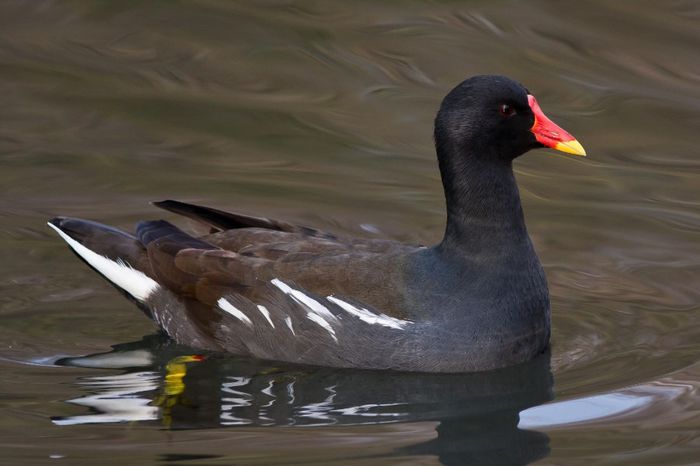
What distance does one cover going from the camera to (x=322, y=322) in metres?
6.73

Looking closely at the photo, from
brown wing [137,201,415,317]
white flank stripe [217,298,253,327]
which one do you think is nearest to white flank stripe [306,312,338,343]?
brown wing [137,201,415,317]

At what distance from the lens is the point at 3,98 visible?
1032 centimetres

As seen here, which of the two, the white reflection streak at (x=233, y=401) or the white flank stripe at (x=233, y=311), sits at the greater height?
the white flank stripe at (x=233, y=311)

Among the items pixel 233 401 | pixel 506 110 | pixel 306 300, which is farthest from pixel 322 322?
pixel 506 110

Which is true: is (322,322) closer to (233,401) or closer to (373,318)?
(373,318)

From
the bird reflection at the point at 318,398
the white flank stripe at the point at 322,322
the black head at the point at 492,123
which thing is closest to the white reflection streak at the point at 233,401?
the bird reflection at the point at 318,398

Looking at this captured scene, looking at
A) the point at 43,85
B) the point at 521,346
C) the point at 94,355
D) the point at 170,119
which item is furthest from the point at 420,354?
the point at 43,85

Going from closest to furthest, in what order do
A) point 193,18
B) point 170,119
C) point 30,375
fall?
point 30,375, point 170,119, point 193,18

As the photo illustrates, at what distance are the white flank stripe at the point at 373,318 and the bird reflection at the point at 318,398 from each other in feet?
0.78

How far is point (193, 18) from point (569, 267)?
167 inches

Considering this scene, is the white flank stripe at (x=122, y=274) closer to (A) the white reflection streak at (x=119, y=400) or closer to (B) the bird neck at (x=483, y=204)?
(A) the white reflection streak at (x=119, y=400)

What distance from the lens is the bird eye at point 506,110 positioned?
22.2 ft

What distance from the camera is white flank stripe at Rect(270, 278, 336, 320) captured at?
672 centimetres

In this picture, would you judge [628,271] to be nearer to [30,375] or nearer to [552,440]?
[552,440]
